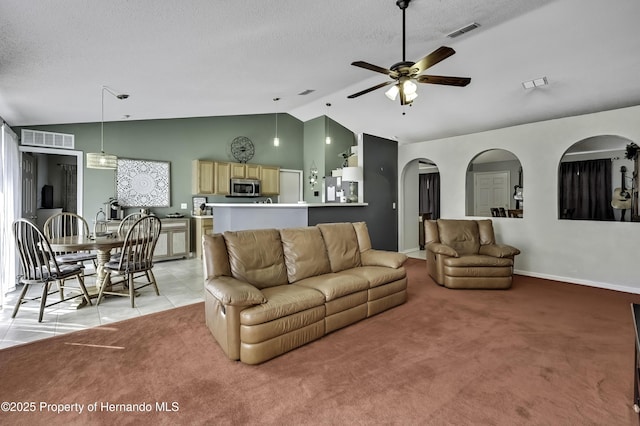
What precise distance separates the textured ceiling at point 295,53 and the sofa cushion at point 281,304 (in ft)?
7.67

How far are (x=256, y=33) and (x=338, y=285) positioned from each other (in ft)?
8.16

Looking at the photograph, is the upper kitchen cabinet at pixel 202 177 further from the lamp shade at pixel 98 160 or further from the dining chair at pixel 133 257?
the dining chair at pixel 133 257

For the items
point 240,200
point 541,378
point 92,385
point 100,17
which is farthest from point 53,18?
point 240,200

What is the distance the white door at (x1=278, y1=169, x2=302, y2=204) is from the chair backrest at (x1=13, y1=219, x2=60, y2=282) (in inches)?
216

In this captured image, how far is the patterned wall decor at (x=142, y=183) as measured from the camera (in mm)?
5883

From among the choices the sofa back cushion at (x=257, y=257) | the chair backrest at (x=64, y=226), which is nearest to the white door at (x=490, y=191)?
the sofa back cushion at (x=257, y=257)

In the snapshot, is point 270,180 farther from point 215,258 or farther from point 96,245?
point 215,258

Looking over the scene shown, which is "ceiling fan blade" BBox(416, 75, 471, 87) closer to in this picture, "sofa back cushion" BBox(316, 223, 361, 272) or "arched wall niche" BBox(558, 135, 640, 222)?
"sofa back cushion" BBox(316, 223, 361, 272)

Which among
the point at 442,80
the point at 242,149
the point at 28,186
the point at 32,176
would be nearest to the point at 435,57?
the point at 442,80

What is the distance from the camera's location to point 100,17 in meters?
2.24

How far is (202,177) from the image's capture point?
6.63m

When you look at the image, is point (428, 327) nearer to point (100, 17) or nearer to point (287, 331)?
point (287, 331)

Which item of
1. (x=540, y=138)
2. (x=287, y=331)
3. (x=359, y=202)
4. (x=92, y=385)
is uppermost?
(x=540, y=138)

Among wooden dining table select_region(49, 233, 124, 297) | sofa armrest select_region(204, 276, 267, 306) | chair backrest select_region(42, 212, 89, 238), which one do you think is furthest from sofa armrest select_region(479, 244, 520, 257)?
chair backrest select_region(42, 212, 89, 238)
